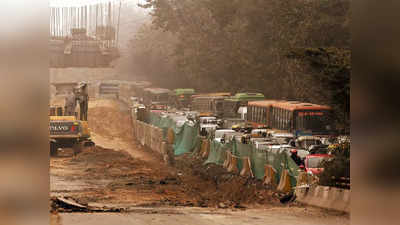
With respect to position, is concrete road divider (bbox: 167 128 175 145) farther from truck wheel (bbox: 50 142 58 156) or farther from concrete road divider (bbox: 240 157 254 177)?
concrete road divider (bbox: 240 157 254 177)

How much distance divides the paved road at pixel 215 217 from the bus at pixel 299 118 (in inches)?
249

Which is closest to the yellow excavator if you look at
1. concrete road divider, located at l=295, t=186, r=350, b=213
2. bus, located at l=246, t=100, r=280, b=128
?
bus, located at l=246, t=100, r=280, b=128

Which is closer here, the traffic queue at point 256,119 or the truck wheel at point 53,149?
the traffic queue at point 256,119

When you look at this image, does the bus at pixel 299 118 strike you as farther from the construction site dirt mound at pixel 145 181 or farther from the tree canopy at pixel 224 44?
the construction site dirt mound at pixel 145 181

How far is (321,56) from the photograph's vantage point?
52.8ft

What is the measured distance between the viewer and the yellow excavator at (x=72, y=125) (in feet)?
68.9

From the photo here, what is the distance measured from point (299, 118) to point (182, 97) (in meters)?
10.0

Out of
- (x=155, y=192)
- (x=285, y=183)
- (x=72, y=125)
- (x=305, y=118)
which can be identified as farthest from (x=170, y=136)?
(x=285, y=183)

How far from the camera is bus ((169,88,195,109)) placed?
28.6 metres

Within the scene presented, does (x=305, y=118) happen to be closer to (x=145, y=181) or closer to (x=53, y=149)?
(x=145, y=181)

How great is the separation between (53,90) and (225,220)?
2300cm

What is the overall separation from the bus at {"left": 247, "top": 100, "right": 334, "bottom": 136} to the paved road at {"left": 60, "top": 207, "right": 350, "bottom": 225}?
6.33 metres

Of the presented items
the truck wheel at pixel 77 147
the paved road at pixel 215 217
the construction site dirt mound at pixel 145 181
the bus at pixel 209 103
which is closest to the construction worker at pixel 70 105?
the construction site dirt mound at pixel 145 181

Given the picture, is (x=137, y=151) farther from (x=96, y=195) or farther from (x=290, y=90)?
(x=96, y=195)
